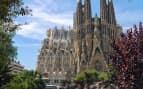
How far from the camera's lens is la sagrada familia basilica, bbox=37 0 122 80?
133000 millimetres

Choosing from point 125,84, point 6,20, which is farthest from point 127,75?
point 6,20

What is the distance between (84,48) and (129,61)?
120318mm

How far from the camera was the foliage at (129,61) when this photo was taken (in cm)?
1412

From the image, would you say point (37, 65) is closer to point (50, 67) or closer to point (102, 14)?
point (50, 67)

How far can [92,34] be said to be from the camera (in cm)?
13750

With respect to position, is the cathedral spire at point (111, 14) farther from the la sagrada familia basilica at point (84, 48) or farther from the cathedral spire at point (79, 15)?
the cathedral spire at point (79, 15)

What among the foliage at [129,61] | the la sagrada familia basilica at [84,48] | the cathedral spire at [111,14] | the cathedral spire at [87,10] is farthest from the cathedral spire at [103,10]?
the foliage at [129,61]

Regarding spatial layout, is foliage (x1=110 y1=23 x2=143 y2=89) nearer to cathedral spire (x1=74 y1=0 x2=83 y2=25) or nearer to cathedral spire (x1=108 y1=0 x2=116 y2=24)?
cathedral spire (x1=74 y1=0 x2=83 y2=25)

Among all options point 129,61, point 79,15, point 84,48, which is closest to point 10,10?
point 129,61

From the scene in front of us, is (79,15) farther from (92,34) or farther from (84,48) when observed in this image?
(84,48)

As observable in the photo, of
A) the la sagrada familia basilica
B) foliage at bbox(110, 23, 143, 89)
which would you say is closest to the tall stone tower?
the la sagrada familia basilica

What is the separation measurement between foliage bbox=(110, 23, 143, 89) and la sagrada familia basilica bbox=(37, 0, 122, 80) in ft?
370

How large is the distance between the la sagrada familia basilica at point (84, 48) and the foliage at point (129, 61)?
11263cm

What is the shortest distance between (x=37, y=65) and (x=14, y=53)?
387 ft
